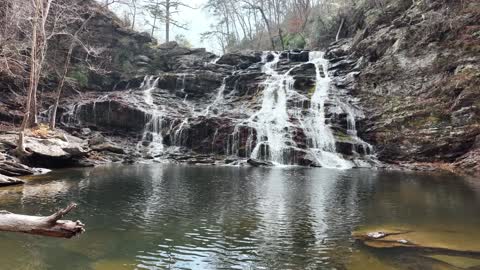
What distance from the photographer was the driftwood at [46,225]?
413 centimetres

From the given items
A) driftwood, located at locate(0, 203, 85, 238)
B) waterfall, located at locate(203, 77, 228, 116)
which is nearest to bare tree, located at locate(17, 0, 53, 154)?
waterfall, located at locate(203, 77, 228, 116)

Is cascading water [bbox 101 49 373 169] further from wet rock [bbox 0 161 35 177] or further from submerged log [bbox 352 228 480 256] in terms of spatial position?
submerged log [bbox 352 228 480 256]

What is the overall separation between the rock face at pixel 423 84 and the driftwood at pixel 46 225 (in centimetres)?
2278

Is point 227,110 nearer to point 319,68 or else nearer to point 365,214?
point 319,68

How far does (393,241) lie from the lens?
8.77 m

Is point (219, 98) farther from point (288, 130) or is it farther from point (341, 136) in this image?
point (341, 136)

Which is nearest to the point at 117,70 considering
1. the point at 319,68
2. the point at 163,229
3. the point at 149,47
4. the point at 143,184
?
the point at 149,47

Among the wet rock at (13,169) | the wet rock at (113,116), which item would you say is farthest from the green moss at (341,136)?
the wet rock at (13,169)

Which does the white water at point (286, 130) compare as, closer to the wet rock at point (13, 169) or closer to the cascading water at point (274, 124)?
the cascading water at point (274, 124)

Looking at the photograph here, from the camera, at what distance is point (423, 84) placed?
28531mm

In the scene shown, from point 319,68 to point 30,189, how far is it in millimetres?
28691

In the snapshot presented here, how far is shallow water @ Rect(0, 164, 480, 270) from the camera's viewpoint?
7594mm

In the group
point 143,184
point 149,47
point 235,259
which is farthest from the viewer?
point 149,47

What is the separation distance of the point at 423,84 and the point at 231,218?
22273 mm
